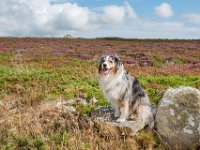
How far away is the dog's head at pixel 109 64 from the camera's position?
1077cm

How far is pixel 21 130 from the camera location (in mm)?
10742

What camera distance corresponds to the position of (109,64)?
10805 mm

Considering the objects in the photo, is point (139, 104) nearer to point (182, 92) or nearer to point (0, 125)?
point (182, 92)

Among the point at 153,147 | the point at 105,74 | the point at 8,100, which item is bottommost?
the point at 153,147

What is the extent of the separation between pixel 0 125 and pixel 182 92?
5364 millimetres

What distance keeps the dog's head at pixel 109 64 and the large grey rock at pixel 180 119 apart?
186 centimetres

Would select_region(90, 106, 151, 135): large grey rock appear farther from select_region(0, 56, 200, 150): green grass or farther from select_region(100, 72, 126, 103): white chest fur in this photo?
select_region(100, 72, 126, 103): white chest fur

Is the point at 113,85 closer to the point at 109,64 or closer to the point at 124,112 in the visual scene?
the point at 109,64

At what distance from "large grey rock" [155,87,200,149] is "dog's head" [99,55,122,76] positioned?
73.4 inches

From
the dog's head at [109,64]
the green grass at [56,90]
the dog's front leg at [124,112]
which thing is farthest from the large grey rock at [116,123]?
the dog's head at [109,64]

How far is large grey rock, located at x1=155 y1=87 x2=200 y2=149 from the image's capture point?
1145 cm

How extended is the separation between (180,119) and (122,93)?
191 cm

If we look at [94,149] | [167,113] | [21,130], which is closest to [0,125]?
[21,130]

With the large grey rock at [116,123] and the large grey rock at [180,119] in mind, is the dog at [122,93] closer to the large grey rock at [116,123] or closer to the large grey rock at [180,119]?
the large grey rock at [116,123]
